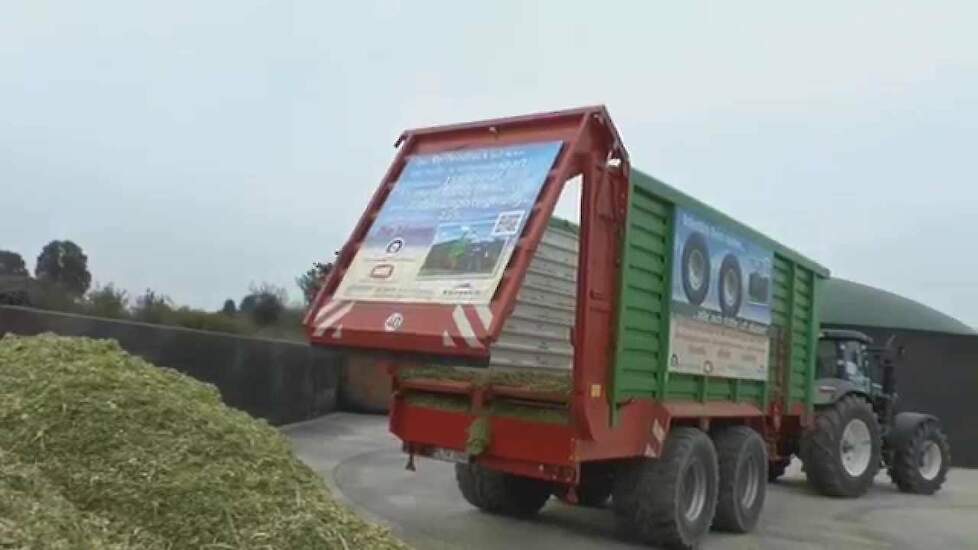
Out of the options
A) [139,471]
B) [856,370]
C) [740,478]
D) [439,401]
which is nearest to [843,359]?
[856,370]

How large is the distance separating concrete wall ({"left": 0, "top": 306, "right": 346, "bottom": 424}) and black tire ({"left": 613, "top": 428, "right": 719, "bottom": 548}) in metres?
5.57

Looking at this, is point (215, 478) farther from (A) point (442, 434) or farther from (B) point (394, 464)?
(B) point (394, 464)

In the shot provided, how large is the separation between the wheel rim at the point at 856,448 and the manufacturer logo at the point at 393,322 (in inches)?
322

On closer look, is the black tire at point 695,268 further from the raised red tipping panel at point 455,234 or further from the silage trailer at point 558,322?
the raised red tipping panel at point 455,234

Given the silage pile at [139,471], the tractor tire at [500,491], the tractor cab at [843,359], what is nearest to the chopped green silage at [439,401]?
the tractor tire at [500,491]

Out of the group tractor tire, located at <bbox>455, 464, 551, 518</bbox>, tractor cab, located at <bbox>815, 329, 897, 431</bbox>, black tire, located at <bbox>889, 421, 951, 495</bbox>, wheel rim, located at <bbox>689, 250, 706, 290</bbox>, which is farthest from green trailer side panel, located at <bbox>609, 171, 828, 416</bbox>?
black tire, located at <bbox>889, 421, 951, 495</bbox>

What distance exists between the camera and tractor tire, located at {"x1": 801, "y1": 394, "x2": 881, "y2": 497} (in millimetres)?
13180

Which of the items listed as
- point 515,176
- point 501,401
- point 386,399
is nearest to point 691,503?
point 501,401

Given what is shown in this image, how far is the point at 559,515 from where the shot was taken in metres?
10.5

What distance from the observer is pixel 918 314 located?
120 ft

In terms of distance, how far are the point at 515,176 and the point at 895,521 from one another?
7.20 m

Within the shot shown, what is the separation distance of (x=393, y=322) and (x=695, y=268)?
2.98m

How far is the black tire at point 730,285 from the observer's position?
9648 mm

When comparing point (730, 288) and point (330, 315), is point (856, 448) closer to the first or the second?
point (730, 288)
